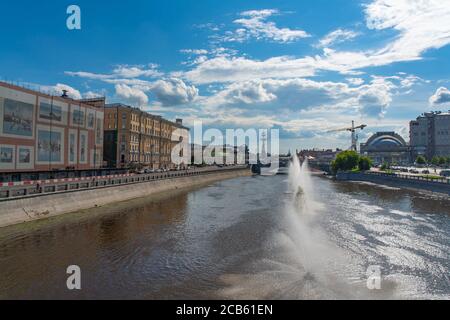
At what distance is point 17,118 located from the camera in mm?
49000

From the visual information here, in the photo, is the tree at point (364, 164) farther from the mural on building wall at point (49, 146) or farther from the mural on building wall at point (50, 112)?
the mural on building wall at point (50, 112)

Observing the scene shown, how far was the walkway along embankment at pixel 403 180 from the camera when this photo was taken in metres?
66.0

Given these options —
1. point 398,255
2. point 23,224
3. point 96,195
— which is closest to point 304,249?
point 398,255

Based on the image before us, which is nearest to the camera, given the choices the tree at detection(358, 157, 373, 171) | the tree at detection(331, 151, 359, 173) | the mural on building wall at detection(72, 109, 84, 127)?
the mural on building wall at detection(72, 109, 84, 127)

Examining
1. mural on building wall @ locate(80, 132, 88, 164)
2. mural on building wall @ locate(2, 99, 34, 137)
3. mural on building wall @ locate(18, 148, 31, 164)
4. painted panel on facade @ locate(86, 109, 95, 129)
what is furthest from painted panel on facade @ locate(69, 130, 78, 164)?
mural on building wall @ locate(18, 148, 31, 164)

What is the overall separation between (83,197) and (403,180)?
78.0 m

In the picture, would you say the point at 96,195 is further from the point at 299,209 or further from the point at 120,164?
the point at 120,164

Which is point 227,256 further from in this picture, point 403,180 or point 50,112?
point 403,180

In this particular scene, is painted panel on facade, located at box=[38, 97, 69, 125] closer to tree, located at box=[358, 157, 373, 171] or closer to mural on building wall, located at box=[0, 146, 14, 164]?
mural on building wall, located at box=[0, 146, 14, 164]

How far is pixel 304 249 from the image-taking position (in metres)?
25.2

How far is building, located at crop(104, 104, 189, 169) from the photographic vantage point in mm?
87625

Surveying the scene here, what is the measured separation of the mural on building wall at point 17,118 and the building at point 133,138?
3551 centimetres

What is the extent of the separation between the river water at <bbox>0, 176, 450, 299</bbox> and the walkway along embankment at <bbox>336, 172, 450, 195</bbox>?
102 feet

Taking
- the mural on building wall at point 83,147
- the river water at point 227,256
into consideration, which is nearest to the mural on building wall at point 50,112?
the mural on building wall at point 83,147
